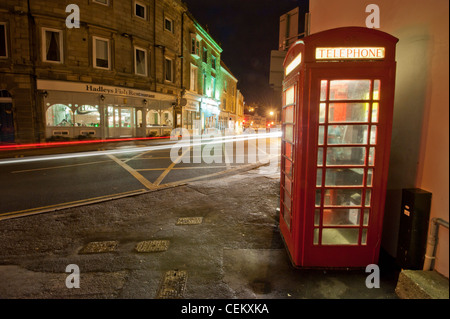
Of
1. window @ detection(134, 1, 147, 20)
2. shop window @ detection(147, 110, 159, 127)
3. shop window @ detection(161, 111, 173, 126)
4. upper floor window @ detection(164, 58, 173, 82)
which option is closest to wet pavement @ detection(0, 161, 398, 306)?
shop window @ detection(147, 110, 159, 127)

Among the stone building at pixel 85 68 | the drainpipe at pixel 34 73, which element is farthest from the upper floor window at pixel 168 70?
the drainpipe at pixel 34 73

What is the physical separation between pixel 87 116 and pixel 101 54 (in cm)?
527

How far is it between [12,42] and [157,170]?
16024 millimetres

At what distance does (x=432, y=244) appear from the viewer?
9.39 ft

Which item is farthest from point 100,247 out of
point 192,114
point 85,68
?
point 192,114

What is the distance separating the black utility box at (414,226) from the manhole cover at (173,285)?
2706 mm

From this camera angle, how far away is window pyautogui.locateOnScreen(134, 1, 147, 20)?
2326 centimetres

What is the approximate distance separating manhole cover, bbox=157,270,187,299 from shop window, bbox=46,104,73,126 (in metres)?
20.4

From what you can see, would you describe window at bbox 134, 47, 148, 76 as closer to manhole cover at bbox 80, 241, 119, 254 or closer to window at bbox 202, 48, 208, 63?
window at bbox 202, 48, 208, 63

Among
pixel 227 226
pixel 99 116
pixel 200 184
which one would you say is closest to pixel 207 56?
pixel 99 116

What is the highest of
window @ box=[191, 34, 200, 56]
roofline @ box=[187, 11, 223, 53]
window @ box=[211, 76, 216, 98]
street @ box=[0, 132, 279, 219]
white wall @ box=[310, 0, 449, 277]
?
roofline @ box=[187, 11, 223, 53]

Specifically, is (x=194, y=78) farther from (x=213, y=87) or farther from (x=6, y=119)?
(x=6, y=119)

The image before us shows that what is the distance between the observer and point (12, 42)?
17422 millimetres

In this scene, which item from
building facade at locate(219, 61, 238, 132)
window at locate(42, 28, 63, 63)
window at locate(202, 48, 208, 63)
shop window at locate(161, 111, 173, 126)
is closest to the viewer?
window at locate(42, 28, 63, 63)
